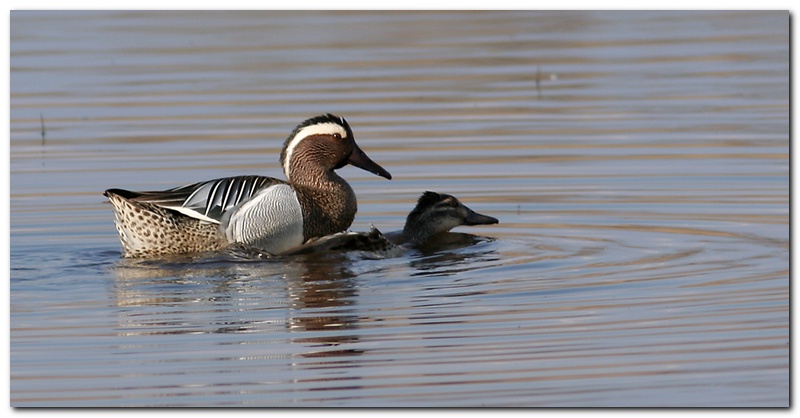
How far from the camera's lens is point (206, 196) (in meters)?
11.0

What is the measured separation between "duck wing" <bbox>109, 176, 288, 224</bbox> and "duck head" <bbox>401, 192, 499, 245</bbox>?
3.98ft

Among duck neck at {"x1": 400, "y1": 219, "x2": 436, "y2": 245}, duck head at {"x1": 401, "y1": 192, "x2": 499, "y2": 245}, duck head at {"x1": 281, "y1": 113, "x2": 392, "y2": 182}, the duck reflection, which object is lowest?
the duck reflection

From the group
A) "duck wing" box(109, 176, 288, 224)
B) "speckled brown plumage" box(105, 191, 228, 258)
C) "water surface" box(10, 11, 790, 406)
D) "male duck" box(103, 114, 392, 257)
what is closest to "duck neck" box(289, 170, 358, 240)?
"male duck" box(103, 114, 392, 257)

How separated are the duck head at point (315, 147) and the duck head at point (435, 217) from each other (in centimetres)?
69

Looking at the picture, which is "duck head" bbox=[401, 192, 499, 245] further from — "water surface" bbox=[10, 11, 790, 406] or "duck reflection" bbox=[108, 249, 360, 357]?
"duck reflection" bbox=[108, 249, 360, 357]

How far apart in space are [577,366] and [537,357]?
249mm

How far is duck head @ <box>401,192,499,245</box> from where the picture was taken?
38.8ft

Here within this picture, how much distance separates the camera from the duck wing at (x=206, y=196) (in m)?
11.0

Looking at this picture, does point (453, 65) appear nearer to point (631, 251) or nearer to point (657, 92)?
point (657, 92)

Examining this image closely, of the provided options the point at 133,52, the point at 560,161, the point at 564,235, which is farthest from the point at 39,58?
the point at 564,235

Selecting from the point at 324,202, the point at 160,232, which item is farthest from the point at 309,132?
the point at 160,232

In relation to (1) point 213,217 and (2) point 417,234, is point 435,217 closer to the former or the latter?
(2) point 417,234

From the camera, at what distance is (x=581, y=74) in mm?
17859

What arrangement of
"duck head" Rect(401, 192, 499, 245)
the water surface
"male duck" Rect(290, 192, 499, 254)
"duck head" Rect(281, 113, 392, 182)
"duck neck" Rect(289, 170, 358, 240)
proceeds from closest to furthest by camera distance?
the water surface
"male duck" Rect(290, 192, 499, 254)
"duck neck" Rect(289, 170, 358, 240)
"duck head" Rect(281, 113, 392, 182)
"duck head" Rect(401, 192, 499, 245)
